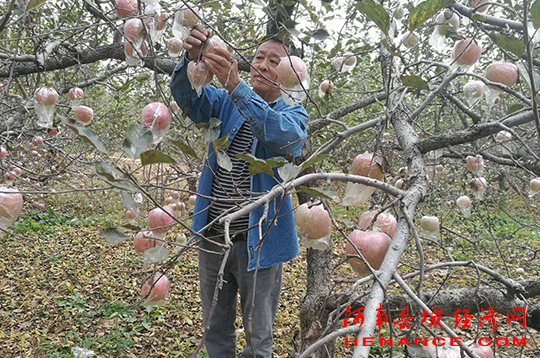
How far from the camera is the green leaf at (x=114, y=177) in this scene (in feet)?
1.36

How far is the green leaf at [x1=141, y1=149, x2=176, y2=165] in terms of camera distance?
1.55 ft

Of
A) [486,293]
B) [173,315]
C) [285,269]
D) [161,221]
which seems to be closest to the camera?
[161,221]

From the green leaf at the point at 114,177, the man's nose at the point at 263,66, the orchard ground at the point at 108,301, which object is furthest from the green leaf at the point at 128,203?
the orchard ground at the point at 108,301

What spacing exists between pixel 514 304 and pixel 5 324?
3.17m

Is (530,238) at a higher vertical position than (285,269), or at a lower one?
higher

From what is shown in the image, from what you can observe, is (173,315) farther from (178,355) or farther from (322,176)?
(322,176)

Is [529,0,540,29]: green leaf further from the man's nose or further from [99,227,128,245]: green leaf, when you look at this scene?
the man's nose

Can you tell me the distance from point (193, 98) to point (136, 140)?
85 cm

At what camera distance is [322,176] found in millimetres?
620

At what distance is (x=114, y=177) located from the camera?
44 centimetres

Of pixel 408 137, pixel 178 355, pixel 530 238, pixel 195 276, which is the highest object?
pixel 530 238

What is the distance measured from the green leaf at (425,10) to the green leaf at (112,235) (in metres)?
0.57

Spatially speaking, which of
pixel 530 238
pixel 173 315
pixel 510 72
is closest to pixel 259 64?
pixel 510 72

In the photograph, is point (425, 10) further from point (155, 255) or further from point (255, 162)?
point (155, 255)
